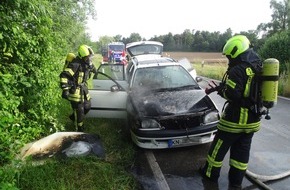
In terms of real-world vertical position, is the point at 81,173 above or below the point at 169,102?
below

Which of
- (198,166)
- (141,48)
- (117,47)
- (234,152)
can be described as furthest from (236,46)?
(117,47)

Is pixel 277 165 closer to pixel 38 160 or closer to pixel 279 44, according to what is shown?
pixel 38 160

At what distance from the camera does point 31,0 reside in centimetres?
395

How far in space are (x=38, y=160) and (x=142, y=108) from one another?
1.95m

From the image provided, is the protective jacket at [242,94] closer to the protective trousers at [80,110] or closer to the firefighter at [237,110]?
the firefighter at [237,110]

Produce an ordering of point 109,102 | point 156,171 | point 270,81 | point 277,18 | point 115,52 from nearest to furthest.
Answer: point 270,81 → point 156,171 → point 109,102 → point 115,52 → point 277,18

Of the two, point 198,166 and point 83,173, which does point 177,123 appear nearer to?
point 198,166

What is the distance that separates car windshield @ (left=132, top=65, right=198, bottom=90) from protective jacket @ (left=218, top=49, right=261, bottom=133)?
2341 millimetres

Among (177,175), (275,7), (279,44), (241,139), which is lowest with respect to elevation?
(177,175)

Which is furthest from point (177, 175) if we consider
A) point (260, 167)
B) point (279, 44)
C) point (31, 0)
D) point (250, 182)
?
point (279, 44)

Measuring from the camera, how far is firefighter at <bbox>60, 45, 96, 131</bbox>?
5488 millimetres

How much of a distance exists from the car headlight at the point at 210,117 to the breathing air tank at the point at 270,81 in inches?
57.0

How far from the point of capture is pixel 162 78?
6301 mm

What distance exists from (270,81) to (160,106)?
2.11 m
